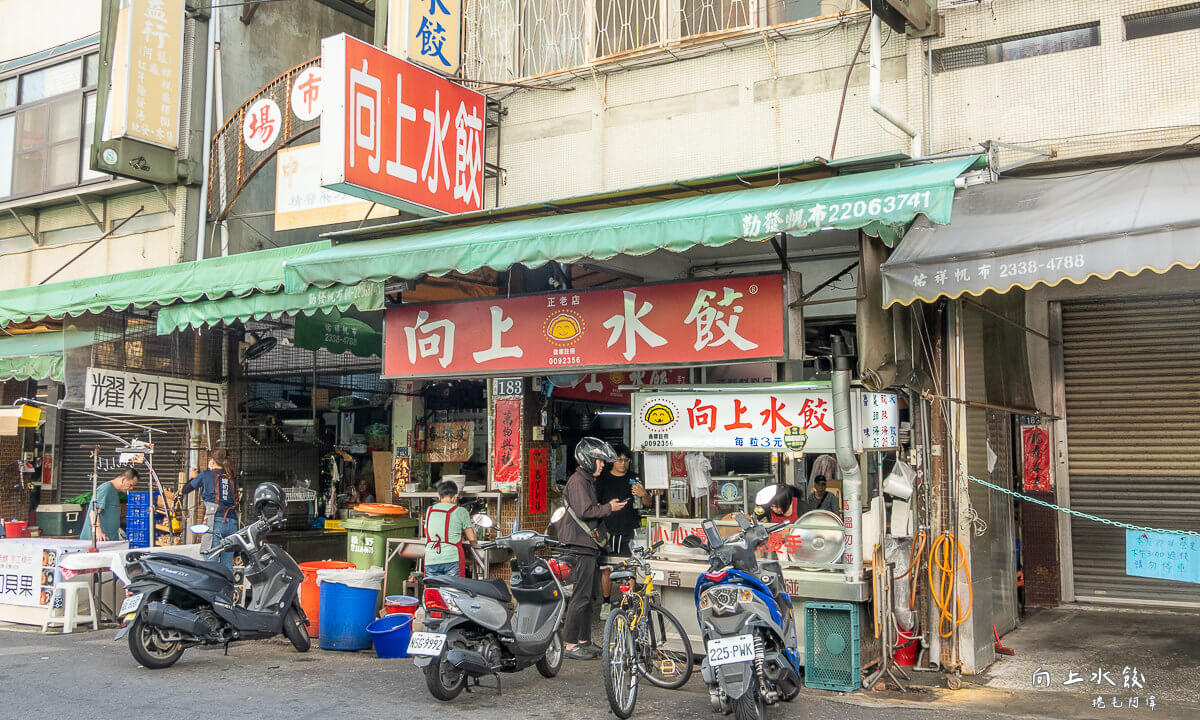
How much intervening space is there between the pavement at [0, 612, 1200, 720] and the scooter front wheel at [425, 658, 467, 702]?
105 millimetres

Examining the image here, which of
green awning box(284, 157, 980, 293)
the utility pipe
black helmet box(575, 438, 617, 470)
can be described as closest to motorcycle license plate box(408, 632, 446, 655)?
black helmet box(575, 438, 617, 470)

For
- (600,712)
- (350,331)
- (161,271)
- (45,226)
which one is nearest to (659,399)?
(600,712)

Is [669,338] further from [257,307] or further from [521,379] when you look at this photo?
[257,307]

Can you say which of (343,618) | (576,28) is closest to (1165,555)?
(343,618)

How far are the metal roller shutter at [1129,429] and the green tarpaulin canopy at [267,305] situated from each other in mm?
7579

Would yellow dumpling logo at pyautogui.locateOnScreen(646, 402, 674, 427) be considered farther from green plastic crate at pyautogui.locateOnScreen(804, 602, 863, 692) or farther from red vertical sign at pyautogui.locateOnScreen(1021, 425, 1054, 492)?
red vertical sign at pyautogui.locateOnScreen(1021, 425, 1054, 492)

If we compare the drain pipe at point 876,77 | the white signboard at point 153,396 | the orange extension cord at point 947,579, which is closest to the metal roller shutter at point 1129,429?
the orange extension cord at point 947,579

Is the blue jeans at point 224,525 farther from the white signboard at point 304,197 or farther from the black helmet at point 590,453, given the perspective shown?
the black helmet at point 590,453

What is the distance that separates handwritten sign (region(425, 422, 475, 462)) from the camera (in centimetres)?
1259

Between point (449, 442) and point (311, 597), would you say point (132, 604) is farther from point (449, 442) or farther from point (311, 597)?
point (449, 442)

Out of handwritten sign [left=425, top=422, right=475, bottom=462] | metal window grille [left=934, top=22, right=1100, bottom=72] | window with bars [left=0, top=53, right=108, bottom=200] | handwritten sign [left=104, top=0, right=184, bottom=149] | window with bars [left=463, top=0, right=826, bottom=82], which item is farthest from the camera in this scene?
window with bars [left=0, top=53, right=108, bottom=200]

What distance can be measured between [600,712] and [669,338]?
3396mm

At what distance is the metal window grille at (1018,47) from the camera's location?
8219 mm

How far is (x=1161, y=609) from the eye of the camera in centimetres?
1035
